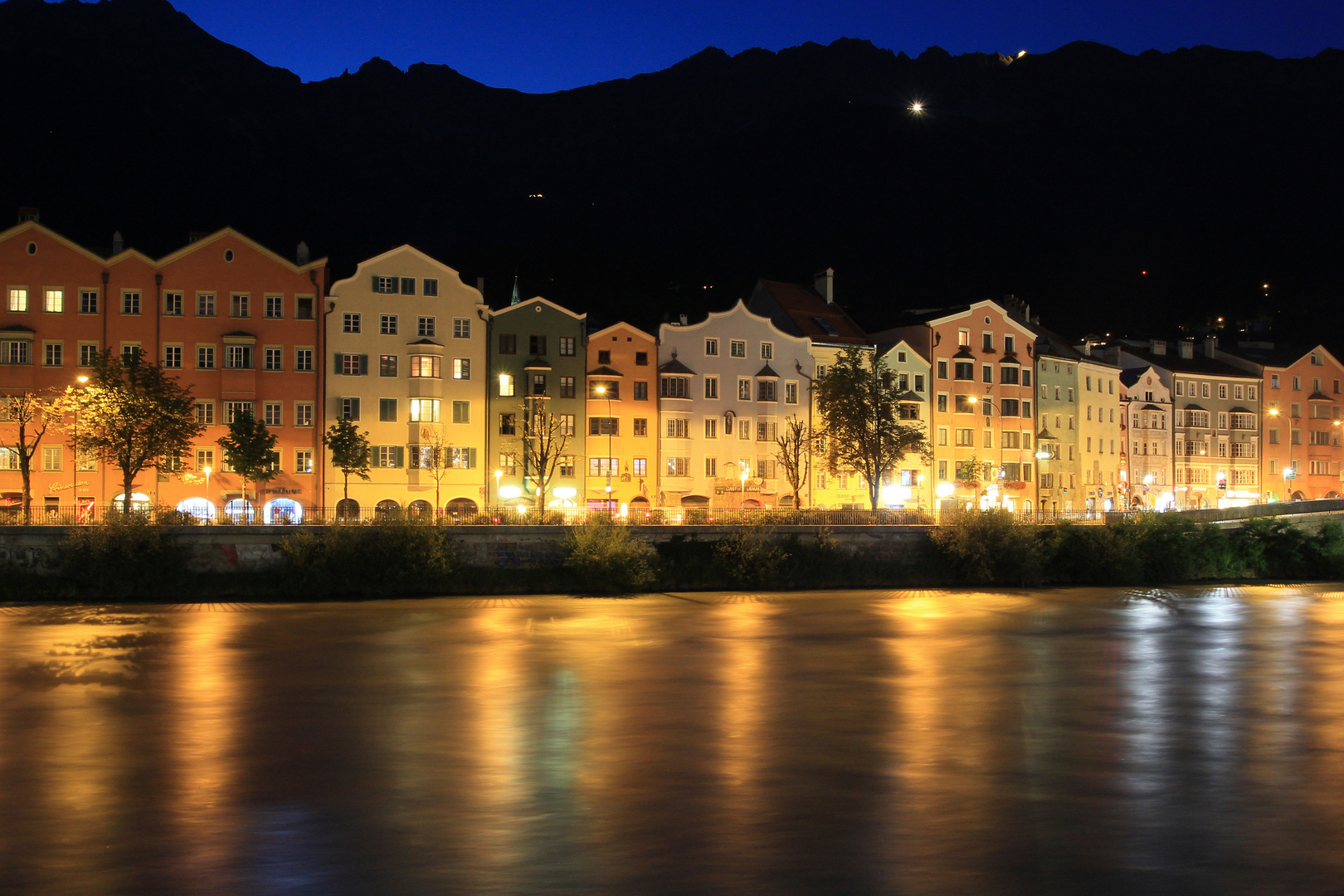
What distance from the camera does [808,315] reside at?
8469 centimetres

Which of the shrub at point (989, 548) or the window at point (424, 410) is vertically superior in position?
the window at point (424, 410)

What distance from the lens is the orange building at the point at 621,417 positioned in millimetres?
72938

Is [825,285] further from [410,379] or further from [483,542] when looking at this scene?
[483,542]

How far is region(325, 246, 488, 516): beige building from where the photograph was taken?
6856 centimetres

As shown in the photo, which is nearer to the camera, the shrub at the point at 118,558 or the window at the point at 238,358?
the shrub at the point at 118,558

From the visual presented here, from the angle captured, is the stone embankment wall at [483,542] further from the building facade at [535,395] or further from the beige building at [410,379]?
the building facade at [535,395]

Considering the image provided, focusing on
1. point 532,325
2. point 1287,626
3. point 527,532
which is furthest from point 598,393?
point 1287,626

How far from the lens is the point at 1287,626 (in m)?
48.2

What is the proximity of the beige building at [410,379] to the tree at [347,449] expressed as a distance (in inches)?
69.5

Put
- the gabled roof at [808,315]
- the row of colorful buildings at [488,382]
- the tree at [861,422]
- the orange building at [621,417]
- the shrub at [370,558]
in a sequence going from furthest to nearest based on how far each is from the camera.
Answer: the gabled roof at [808,315] < the orange building at [621,417] < the tree at [861,422] < the row of colorful buildings at [488,382] < the shrub at [370,558]

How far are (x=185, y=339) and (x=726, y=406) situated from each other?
31.9m

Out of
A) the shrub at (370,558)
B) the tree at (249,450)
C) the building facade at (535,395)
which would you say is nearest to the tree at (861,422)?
the building facade at (535,395)

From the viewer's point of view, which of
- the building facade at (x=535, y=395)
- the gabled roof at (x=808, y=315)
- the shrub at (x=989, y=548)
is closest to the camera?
the shrub at (x=989, y=548)

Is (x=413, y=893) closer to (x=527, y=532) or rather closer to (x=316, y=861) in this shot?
(x=316, y=861)
